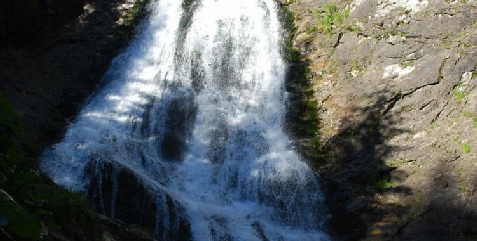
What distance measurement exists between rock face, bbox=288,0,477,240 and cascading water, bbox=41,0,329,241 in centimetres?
112

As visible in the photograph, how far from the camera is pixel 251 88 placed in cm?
1440

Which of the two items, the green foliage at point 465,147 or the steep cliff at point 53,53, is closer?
the green foliage at point 465,147

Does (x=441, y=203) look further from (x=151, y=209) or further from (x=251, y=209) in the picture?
(x=151, y=209)

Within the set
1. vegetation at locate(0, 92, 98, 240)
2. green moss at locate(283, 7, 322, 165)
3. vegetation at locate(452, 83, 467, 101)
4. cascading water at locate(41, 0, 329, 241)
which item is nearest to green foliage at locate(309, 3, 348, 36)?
green moss at locate(283, 7, 322, 165)

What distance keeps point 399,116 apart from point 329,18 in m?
4.97

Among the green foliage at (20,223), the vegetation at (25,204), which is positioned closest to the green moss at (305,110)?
the vegetation at (25,204)

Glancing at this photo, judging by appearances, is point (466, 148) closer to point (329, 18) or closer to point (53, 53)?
point (329, 18)

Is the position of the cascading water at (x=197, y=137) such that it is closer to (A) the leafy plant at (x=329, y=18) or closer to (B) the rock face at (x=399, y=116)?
(B) the rock face at (x=399, y=116)

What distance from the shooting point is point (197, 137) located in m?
12.7

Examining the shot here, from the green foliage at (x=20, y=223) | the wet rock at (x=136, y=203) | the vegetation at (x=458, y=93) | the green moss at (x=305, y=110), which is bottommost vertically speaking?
the wet rock at (x=136, y=203)

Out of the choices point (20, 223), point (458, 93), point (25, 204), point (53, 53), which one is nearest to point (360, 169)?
point (458, 93)

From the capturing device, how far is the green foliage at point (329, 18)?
14.8 metres

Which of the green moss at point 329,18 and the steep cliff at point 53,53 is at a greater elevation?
the green moss at point 329,18

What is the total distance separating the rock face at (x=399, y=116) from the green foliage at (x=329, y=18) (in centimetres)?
5
